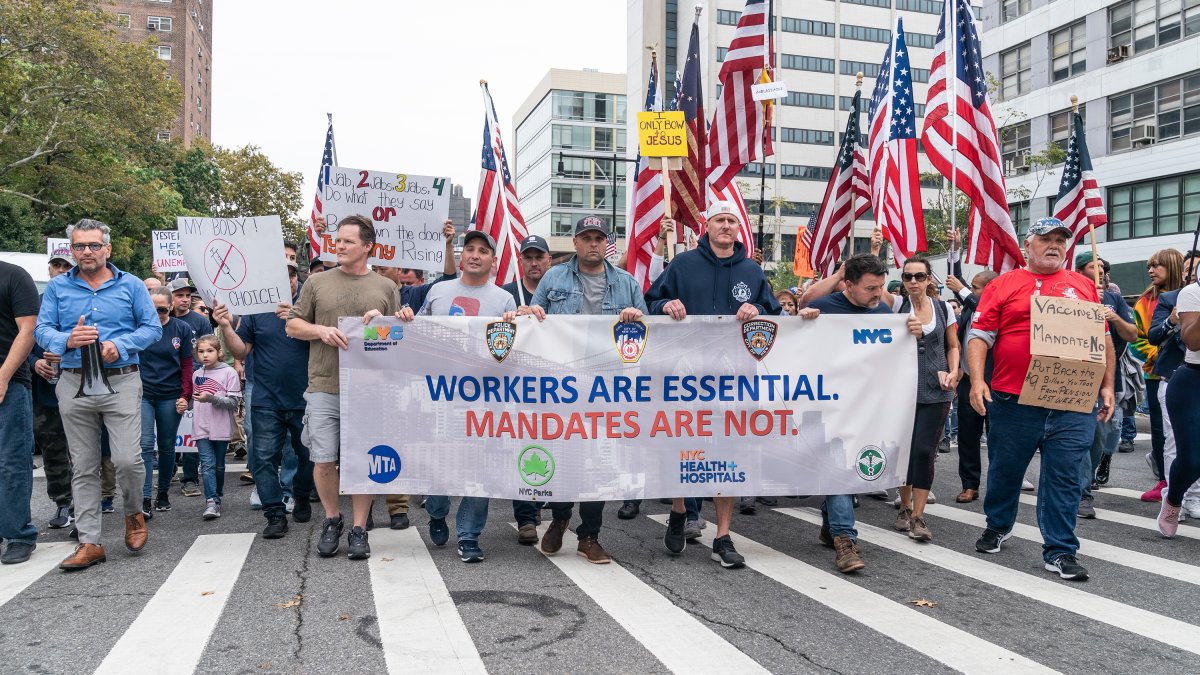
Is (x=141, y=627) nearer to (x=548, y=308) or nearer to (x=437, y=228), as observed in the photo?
(x=548, y=308)

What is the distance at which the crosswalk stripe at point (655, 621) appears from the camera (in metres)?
4.06

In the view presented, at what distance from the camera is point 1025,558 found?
6141mm

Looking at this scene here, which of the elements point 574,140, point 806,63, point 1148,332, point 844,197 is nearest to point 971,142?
point 1148,332

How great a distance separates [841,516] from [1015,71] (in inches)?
1435

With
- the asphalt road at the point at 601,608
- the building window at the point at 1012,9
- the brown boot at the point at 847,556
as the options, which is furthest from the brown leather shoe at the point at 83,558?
the building window at the point at 1012,9

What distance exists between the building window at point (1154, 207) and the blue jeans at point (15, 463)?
31100mm

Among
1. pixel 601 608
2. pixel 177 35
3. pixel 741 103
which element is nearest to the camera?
pixel 601 608

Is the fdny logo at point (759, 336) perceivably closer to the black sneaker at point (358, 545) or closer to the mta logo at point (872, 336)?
the mta logo at point (872, 336)

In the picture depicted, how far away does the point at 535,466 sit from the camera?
20.1 feet

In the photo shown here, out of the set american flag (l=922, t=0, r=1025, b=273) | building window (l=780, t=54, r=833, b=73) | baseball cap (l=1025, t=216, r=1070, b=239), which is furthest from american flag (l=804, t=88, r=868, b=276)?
building window (l=780, t=54, r=833, b=73)

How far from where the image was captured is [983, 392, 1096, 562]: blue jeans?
5.68 m

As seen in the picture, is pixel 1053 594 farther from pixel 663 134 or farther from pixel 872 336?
pixel 663 134

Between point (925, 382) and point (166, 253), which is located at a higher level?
point (166, 253)

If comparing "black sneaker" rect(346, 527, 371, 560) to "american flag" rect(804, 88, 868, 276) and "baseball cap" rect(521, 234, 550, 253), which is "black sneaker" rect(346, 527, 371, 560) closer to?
"baseball cap" rect(521, 234, 550, 253)
